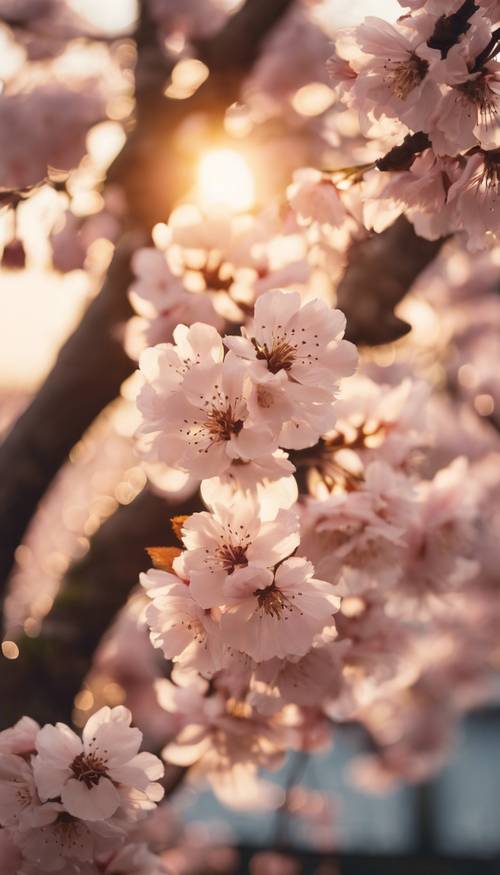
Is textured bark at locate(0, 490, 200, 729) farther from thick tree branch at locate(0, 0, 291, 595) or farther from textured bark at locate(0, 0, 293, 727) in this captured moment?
thick tree branch at locate(0, 0, 291, 595)

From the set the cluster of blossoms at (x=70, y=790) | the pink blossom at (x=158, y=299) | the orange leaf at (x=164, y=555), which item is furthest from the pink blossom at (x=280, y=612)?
the pink blossom at (x=158, y=299)

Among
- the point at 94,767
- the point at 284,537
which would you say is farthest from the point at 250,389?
the point at 94,767

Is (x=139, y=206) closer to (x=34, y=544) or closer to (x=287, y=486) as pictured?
(x=287, y=486)

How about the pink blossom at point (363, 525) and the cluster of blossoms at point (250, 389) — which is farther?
the pink blossom at point (363, 525)

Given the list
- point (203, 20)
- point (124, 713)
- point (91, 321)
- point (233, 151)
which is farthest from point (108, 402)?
point (203, 20)

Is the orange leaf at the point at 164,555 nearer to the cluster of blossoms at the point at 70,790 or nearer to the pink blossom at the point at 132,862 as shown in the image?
the cluster of blossoms at the point at 70,790
